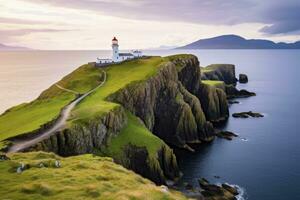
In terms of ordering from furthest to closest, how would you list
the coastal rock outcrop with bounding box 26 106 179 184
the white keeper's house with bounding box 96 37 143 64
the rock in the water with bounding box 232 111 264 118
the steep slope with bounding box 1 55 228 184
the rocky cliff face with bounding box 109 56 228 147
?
the rock in the water with bounding box 232 111 264 118, the white keeper's house with bounding box 96 37 143 64, the rocky cliff face with bounding box 109 56 228 147, the steep slope with bounding box 1 55 228 184, the coastal rock outcrop with bounding box 26 106 179 184

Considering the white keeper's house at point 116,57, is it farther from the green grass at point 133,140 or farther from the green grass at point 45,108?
the green grass at point 133,140

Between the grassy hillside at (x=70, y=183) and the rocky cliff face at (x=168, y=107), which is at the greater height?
the grassy hillside at (x=70, y=183)

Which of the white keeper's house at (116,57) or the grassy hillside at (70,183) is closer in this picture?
the grassy hillside at (70,183)

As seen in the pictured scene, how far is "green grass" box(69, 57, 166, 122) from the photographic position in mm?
85250

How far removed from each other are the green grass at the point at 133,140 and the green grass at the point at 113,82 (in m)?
6.85

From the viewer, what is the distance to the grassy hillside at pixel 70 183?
121ft

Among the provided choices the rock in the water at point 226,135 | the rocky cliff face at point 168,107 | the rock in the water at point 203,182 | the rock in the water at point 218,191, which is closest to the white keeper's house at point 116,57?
the rocky cliff face at point 168,107

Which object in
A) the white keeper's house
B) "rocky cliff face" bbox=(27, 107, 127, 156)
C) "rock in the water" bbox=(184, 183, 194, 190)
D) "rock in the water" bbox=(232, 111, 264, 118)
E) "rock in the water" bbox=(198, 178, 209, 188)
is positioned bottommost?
"rock in the water" bbox=(232, 111, 264, 118)

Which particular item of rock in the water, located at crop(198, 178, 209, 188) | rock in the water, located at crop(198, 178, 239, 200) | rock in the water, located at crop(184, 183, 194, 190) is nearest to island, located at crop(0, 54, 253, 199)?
rock in the water, located at crop(184, 183, 194, 190)

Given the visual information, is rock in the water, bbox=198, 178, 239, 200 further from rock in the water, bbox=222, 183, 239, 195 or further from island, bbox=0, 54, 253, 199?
island, bbox=0, 54, 253, 199

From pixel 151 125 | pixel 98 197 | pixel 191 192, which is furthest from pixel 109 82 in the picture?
pixel 98 197

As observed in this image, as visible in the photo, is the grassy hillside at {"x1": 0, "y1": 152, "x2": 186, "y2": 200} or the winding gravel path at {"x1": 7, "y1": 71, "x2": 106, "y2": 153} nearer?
the grassy hillside at {"x1": 0, "y1": 152, "x2": 186, "y2": 200}

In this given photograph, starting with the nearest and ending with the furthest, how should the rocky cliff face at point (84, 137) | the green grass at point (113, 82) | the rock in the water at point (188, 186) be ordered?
the rocky cliff face at point (84, 137) → the rock in the water at point (188, 186) → the green grass at point (113, 82)

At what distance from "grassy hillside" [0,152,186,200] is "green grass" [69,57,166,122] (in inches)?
1295
